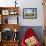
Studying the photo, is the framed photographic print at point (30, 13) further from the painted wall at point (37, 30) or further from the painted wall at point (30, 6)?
the painted wall at point (37, 30)

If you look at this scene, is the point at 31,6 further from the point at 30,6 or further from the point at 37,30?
the point at 37,30

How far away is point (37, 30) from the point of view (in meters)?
6.05

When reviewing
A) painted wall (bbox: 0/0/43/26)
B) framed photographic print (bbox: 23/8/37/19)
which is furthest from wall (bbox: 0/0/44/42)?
framed photographic print (bbox: 23/8/37/19)

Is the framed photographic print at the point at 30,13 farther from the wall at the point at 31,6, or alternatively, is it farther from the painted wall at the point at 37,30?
the painted wall at the point at 37,30

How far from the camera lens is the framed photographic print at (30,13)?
6035mm

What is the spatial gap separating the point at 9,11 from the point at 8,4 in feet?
1.15

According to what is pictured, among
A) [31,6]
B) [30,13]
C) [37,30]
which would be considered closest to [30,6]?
[31,6]

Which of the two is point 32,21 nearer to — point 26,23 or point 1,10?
point 26,23

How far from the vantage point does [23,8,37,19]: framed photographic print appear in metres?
6.04

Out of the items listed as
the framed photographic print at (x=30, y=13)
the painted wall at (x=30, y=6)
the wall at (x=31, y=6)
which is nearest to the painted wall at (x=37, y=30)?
the wall at (x=31, y=6)

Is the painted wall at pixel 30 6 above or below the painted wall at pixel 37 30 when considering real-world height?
above

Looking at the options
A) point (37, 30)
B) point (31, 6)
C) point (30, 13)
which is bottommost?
point (37, 30)

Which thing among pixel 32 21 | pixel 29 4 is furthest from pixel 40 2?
pixel 32 21

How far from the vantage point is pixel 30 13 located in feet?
19.8
